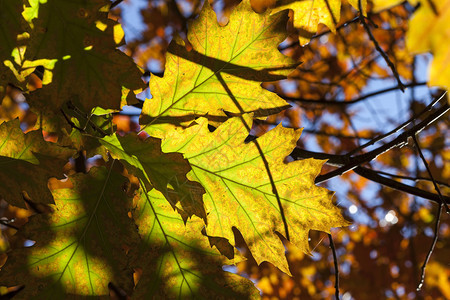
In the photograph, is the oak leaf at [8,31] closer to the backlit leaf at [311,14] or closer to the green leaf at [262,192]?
the green leaf at [262,192]

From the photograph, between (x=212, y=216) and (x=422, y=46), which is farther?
(x=212, y=216)

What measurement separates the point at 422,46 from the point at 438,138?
469 centimetres

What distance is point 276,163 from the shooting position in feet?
3.63

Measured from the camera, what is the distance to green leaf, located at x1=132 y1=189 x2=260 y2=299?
110cm

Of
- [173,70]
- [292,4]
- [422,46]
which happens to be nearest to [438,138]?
[292,4]

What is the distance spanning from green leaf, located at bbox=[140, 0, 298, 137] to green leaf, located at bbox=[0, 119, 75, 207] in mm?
232

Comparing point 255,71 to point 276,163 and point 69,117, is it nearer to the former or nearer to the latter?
point 276,163

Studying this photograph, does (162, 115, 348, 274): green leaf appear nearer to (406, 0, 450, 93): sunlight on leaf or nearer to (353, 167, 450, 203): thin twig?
(353, 167, 450, 203): thin twig

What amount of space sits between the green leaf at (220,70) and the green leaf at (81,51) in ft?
0.56

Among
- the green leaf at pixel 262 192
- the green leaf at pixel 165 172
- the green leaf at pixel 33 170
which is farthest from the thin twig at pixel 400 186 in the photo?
the green leaf at pixel 33 170

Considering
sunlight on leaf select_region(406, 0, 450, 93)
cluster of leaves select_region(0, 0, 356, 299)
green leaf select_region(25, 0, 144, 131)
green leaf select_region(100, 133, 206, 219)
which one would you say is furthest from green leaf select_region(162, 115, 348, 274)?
sunlight on leaf select_region(406, 0, 450, 93)

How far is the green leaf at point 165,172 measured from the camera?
92cm

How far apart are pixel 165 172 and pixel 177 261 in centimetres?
33

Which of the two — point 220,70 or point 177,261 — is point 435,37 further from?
point 177,261
